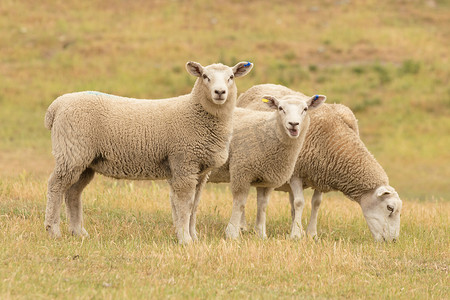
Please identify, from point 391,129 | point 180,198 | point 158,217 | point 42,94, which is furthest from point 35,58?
point 180,198

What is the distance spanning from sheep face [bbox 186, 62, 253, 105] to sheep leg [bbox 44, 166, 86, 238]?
72.8 inches

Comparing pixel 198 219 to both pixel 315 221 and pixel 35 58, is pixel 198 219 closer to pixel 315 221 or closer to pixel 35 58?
pixel 315 221

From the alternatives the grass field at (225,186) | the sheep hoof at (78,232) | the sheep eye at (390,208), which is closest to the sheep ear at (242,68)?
the grass field at (225,186)

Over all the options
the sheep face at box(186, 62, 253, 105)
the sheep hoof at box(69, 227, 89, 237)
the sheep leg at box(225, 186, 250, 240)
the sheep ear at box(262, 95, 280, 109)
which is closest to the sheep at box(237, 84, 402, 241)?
the sheep leg at box(225, 186, 250, 240)

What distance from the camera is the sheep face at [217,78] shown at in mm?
8336

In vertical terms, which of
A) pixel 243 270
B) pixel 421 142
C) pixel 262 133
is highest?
pixel 262 133

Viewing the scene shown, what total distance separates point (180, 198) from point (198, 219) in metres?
2.16

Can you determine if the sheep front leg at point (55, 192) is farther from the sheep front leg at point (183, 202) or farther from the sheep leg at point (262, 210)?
the sheep leg at point (262, 210)

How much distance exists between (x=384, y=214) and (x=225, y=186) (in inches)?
326

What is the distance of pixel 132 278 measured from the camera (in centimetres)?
657

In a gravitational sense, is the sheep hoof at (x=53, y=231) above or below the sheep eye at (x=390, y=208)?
below

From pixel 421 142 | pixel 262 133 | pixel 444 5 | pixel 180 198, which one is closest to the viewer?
pixel 180 198

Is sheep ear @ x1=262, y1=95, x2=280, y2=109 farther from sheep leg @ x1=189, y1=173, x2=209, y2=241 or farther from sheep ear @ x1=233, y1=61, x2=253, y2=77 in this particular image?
sheep leg @ x1=189, y1=173, x2=209, y2=241

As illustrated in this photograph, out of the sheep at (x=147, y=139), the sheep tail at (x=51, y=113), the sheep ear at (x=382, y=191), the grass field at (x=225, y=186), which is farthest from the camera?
the sheep ear at (x=382, y=191)
